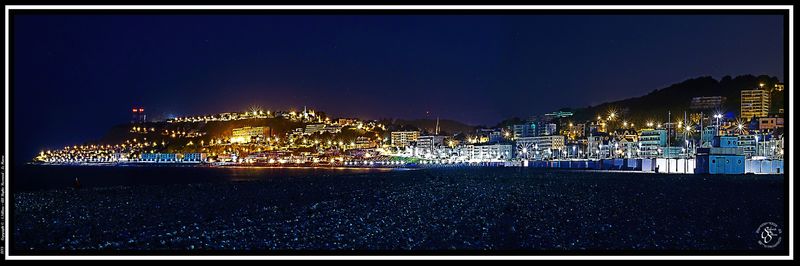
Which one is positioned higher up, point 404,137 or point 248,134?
point 248,134

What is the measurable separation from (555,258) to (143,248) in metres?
7.02

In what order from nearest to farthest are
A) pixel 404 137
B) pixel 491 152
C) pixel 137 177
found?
pixel 137 177 → pixel 491 152 → pixel 404 137

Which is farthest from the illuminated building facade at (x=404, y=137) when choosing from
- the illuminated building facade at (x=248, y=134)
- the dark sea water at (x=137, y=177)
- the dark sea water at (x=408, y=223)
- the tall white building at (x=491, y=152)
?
the dark sea water at (x=408, y=223)

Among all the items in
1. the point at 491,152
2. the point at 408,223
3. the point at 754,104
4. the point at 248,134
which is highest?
the point at 754,104

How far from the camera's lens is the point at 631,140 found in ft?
304

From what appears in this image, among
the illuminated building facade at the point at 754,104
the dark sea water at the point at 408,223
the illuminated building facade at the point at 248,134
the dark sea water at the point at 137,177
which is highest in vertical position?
the illuminated building facade at the point at 754,104

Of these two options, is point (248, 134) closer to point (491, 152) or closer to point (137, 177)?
point (491, 152)

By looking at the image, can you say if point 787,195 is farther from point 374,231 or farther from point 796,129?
point 374,231

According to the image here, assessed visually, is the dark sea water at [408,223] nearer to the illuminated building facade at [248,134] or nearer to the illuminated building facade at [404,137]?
the illuminated building facade at [404,137]

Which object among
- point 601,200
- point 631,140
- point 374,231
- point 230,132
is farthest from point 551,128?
point 374,231

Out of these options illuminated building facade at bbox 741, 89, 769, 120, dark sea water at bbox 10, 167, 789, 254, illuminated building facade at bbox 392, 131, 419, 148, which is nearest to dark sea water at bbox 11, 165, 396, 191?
dark sea water at bbox 10, 167, 789, 254

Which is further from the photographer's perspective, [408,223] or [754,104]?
[754,104]

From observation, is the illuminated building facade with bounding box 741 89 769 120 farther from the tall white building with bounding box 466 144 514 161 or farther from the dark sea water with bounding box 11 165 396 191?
the dark sea water with bounding box 11 165 396 191

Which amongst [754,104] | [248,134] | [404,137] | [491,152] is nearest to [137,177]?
[491,152]
